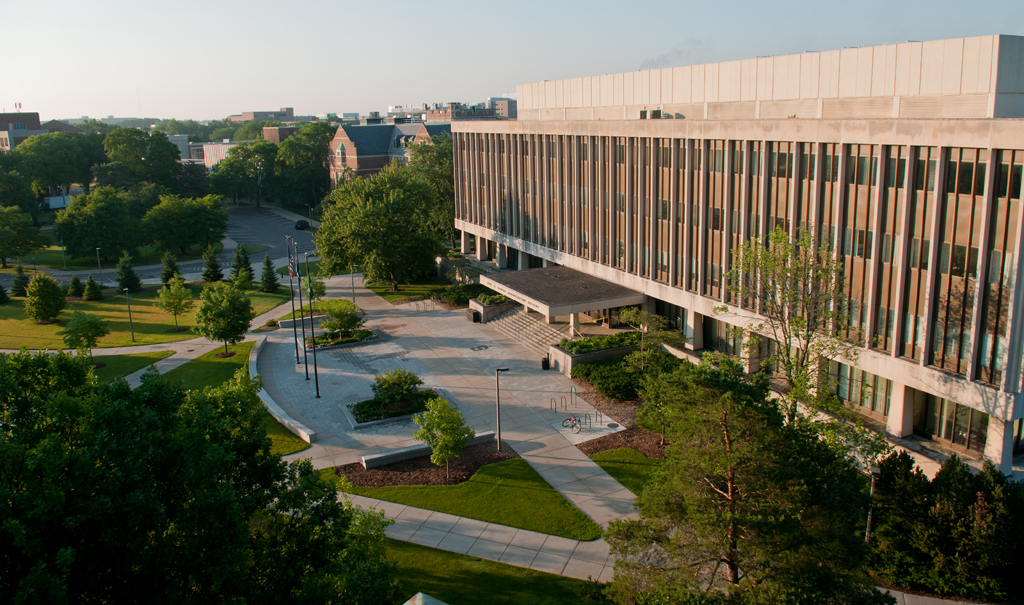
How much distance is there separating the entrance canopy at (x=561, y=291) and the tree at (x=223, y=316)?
1755 cm

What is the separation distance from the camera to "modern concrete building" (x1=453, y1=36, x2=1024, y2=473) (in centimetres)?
2680

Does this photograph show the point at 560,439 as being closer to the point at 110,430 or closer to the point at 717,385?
the point at 717,385

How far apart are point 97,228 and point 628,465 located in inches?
2838

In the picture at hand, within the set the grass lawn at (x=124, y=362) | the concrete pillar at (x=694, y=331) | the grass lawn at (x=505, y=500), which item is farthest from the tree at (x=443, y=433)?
the grass lawn at (x=124, y=362)

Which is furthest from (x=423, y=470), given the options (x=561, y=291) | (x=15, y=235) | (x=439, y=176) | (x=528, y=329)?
(x=15, y=235)

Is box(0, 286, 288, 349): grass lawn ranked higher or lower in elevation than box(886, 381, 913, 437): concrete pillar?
lower

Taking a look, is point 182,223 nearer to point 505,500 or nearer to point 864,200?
point 505,500

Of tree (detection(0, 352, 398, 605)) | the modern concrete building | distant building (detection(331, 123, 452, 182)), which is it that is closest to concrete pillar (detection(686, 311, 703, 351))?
the modern concrete building

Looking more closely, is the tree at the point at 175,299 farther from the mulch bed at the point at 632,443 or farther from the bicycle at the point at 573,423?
the mulch bed at the point at 632,443

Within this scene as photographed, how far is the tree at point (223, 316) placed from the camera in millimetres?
47781

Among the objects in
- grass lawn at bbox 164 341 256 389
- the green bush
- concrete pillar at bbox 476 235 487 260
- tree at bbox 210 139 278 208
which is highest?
tree at bbox 210 139 278 208

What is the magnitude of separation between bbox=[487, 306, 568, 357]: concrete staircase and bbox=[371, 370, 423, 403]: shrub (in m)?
11.0

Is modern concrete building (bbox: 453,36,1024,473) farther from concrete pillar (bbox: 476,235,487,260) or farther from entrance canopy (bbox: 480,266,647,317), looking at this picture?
concrete pillar (bbox: 476,235,487,260)

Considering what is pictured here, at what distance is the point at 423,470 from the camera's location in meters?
31.9
